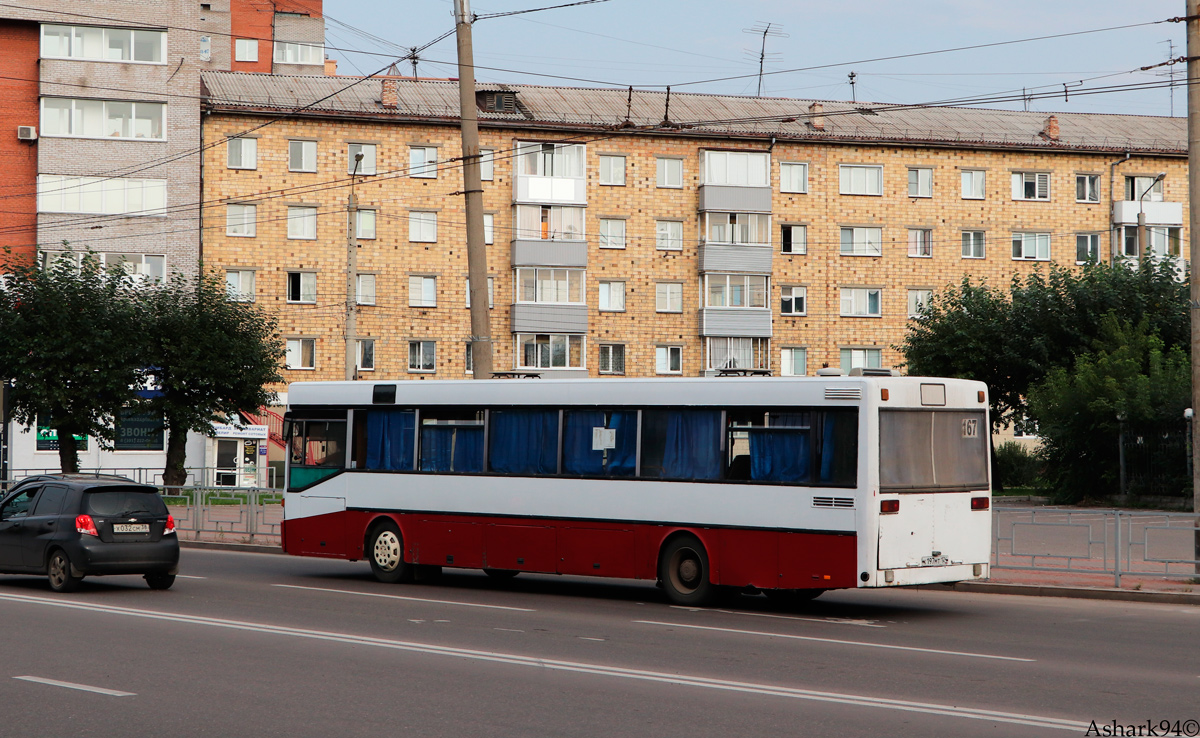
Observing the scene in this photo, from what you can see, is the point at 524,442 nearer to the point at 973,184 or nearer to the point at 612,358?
the point at 612,358

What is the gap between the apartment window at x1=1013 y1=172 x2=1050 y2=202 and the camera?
61781mm

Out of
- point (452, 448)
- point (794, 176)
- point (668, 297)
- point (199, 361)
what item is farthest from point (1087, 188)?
point (452, 448)

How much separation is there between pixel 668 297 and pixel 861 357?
9.29 metres

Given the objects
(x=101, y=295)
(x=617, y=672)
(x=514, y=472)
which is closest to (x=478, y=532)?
(x=514, y=472)

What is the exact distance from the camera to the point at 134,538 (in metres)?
17.5

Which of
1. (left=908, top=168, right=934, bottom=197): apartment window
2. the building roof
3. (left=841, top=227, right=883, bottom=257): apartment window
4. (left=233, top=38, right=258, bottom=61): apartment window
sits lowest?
(left=841, top=227, right=883, bottom=257): apartment window

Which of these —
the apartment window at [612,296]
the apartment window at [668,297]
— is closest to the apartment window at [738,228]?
the apartment window at [668,297]

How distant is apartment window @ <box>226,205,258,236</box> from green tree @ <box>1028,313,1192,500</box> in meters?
31.6

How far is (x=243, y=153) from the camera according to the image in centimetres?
5538

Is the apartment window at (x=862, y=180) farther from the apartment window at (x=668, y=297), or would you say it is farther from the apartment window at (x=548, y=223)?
the apartment window at (x=548, y=223)

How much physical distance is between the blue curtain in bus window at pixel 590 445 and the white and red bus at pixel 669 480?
0.02 meters

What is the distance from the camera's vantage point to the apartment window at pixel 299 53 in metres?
85.8

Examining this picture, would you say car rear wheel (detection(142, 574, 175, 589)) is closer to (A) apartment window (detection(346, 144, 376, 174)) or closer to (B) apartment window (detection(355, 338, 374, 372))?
(B) apartment window (detection(355, 338, 374, 372))

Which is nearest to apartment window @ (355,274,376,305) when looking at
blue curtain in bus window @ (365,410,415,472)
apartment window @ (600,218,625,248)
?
apartment window @ (600,218,625,248)
